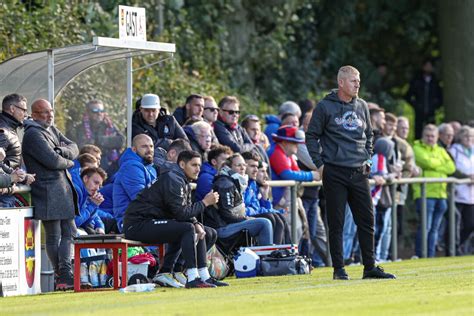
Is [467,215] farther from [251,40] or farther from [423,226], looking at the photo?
[251,40]

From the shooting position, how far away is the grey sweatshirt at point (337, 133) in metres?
15.5

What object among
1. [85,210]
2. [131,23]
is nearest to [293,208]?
[131,23]

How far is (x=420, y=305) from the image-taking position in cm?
1205

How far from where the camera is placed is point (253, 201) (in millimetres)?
18375

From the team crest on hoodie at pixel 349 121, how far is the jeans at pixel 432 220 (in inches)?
297

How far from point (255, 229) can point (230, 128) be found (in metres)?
2.10

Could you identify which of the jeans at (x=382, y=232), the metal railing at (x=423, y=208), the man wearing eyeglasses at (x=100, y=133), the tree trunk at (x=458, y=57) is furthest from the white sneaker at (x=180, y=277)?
the tree trunk at (x=458, y=57)

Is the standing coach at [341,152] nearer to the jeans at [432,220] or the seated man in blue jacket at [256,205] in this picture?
the seated man in blue jacket at [256,205]

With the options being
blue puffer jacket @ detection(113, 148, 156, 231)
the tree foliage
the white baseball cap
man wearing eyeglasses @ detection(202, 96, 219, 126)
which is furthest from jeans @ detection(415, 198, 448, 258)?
blue puffer jacket @ detection(113, 148, 156, 231)

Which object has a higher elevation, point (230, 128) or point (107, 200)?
point (230, 128)

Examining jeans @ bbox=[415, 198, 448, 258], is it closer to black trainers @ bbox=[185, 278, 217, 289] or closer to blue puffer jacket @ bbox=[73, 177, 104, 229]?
blue puffer jacket @ bbox=[73, 177, 104, 229]

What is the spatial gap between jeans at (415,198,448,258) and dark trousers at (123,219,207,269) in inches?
315

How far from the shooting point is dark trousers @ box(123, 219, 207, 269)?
15258 mm

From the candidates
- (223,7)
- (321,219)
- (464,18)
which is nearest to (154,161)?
(321,219)
